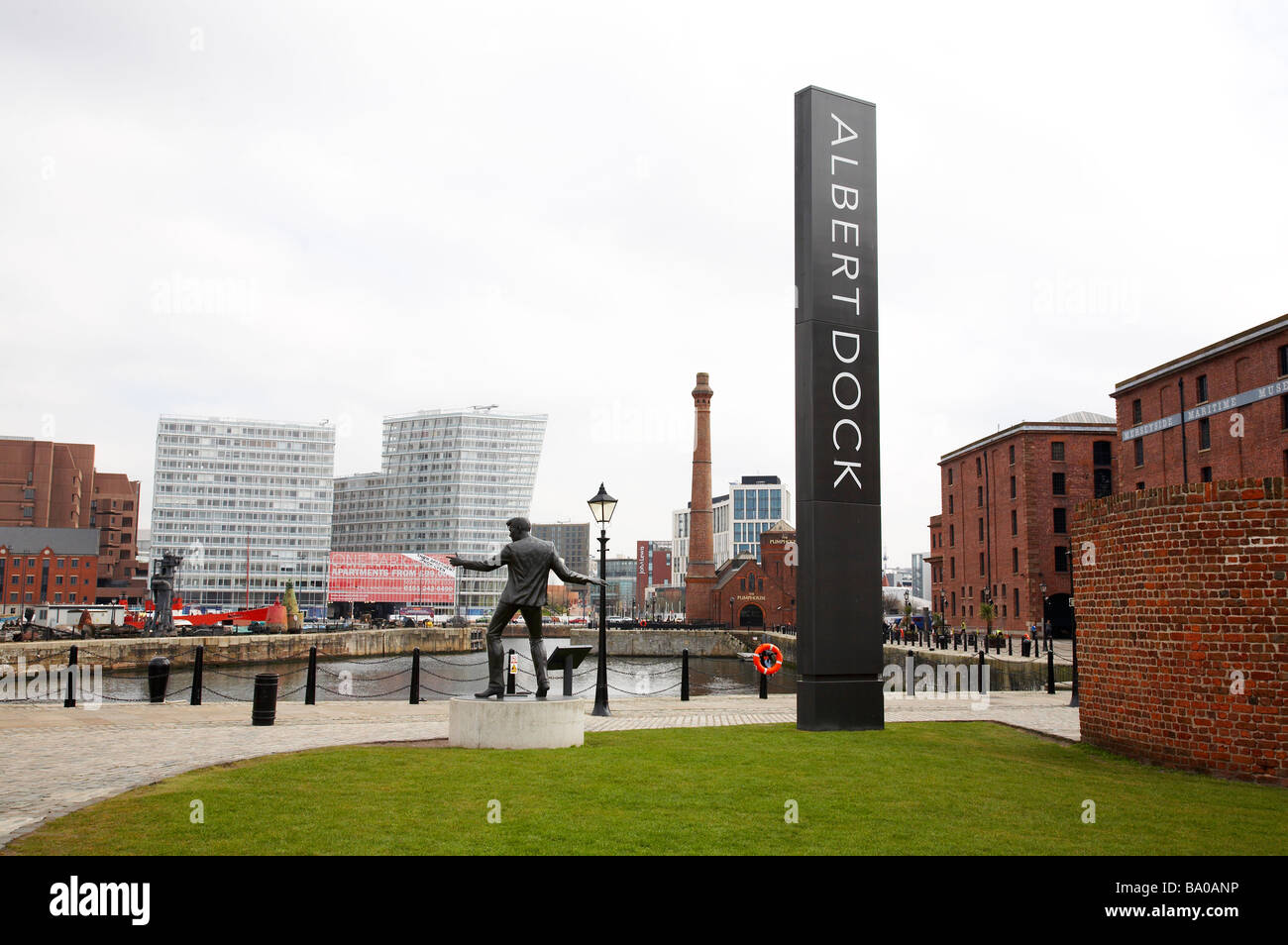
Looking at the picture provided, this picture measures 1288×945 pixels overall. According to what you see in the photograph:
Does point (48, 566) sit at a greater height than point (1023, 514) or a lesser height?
lesser

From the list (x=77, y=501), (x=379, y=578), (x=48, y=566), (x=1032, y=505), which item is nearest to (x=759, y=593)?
(x=1032, y=505)

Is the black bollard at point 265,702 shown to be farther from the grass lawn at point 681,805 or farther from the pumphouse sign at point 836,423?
the pumphouse sign at point 836,423

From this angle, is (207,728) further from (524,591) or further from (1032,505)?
(1032,505)

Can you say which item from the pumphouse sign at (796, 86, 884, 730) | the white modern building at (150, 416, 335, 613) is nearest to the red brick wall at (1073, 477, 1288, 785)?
the pumphouse sign at (796, 86, 884, 730)

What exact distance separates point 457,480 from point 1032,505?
379ft

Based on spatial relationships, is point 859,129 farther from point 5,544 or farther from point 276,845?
point 5,544

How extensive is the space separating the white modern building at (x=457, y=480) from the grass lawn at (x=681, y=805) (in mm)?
148655

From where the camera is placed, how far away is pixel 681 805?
8.23 m

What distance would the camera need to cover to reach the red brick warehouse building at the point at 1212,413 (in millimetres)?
42219

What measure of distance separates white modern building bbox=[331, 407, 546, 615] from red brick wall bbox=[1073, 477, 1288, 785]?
488 ft

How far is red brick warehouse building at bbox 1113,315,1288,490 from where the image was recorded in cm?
4222

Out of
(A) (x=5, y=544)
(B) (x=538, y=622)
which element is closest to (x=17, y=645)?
(B) (x=538, y=622)

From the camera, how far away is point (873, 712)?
1498 cm
